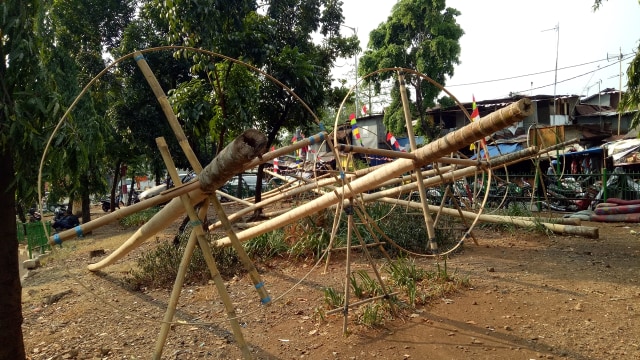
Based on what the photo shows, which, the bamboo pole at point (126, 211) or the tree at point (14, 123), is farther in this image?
the tree at point (14, 123)

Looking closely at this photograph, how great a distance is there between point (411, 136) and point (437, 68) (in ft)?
49.0

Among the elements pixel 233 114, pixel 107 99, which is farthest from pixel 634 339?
pixel 107 99

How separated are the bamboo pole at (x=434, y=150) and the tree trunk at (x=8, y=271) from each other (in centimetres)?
224

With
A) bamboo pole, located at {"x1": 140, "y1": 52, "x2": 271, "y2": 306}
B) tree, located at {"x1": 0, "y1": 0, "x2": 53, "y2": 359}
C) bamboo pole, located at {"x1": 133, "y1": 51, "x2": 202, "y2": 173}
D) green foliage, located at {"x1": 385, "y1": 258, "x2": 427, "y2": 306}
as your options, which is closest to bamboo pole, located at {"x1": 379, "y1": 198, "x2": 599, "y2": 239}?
green foliage, located at {"x1": 385, "y1": 258, "x2": 427, "y2": 306}

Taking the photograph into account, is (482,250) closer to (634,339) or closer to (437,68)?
(634,339)

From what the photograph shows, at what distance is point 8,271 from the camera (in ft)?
10.8

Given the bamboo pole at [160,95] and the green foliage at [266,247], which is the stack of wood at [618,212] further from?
the bamboo pole at [160,95]

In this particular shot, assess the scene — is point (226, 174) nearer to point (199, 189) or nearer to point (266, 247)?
point (199, 189)

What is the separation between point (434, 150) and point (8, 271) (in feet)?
10.7

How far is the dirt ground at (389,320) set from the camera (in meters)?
3.33

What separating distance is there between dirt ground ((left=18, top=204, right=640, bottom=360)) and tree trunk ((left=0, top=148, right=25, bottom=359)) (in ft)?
1.30

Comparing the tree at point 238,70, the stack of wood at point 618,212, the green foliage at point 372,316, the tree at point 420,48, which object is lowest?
the stack of wood at point 618,212

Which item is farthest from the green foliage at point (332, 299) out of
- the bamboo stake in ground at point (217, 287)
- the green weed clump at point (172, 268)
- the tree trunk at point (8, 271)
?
the tree trunk at point (8, 271)

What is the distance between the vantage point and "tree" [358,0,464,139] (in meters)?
17.5
